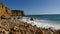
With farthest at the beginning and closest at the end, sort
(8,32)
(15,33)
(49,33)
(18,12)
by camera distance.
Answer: (18,12) → (49,33) → (8,32) → (15,33)

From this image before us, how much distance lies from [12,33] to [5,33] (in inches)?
10.3

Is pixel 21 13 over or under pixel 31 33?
under

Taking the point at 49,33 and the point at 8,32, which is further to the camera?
the point at 49,33

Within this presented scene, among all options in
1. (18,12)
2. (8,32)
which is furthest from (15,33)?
(18,12)

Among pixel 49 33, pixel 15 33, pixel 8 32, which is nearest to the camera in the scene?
pixel 15 33

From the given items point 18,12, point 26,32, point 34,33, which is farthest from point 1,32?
point 18,12

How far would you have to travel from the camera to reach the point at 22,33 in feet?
15.2

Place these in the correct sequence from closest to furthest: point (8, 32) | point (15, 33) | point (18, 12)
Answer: point (15, 33)
point (8, 32)
point (18, 12)

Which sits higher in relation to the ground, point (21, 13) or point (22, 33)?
point (22, 33)

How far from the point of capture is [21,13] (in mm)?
52625

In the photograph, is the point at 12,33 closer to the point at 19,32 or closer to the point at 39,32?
the point at 19,32

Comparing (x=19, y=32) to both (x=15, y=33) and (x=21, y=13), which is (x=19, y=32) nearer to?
(x=15, y=33)

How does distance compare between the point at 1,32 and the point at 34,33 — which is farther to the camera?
the point at 34,33

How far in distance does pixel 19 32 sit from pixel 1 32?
1.98 feet
